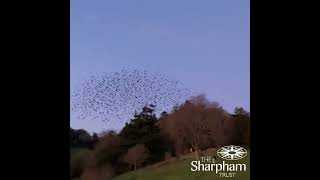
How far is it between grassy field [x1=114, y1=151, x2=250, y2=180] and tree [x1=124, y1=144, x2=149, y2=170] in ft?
0.36

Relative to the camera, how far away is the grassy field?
589cm

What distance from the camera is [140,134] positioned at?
645 cm

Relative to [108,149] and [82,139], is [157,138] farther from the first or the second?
[82,139]

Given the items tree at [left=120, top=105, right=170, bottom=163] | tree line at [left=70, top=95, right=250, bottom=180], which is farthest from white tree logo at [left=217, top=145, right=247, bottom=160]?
tree at [left=120, top=105, right=170, bottom=163]

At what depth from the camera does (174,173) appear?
6113mm

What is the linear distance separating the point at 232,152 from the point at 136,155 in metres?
1.18

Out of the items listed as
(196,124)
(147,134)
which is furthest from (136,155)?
(196,124)

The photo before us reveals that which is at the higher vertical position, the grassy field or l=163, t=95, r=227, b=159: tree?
l=163, t=95, r=227, b=159: tree

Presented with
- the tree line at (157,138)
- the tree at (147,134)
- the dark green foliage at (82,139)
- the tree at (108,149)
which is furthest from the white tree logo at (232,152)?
the dark green foliage at (82,139)

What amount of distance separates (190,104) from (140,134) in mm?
749

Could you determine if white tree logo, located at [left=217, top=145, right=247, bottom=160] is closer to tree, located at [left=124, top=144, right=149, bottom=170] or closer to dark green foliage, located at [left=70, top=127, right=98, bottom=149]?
tree, located at [left=124, top=144, right=149, bottom=170]
